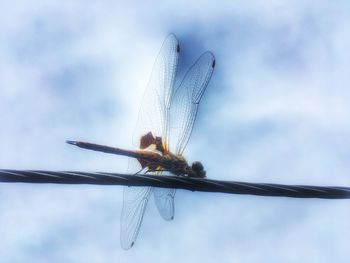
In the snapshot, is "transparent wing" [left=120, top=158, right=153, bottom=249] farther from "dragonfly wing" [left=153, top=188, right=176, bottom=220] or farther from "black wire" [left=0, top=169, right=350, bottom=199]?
"black wire" [left=0, top=169, right=350, bottom=199]

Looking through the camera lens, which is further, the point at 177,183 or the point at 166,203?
the point at 166,203

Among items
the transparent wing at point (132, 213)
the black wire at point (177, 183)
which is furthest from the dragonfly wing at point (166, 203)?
the black wire at point (177, 183)

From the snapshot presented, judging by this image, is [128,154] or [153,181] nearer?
[153,181]

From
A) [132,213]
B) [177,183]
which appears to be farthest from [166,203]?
[177,183]

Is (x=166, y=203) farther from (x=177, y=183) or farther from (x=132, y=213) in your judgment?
(x=177, y=183)

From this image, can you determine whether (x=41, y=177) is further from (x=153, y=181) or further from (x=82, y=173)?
(x=153, y=181)

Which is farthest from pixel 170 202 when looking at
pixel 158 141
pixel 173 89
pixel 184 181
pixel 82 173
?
pixel 82 173

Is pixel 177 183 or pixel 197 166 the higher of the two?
pixel 197 166
